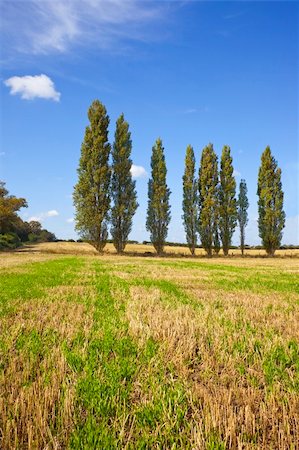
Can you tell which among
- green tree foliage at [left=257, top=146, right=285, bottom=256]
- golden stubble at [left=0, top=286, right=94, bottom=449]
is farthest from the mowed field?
green tree foliage at [left=257, top=146, right=285, bottom=256]

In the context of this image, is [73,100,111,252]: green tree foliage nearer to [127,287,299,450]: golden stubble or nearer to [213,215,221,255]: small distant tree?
[213,215,221,255]: small distant tree

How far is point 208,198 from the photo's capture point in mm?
50844

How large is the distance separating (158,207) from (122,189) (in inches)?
226

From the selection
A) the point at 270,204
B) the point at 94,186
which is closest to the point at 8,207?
the point at 94,186

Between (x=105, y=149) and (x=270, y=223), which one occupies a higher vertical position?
(x=105, y=149)

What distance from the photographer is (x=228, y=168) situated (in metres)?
53.2

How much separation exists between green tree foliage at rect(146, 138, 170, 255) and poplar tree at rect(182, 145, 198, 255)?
3.40m

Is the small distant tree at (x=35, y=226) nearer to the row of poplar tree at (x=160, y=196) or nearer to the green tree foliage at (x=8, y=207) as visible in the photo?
the green tree foliage at (x=8, y=207)

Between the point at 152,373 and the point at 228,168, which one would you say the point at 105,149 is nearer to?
the point at 228,168

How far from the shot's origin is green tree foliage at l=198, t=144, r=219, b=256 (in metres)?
50.1

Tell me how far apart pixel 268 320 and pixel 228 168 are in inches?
1906

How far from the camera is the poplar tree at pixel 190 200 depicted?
167ft

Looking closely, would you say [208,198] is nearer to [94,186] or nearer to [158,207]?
[158,207]

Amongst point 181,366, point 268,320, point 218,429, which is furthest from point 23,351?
point 268,320
